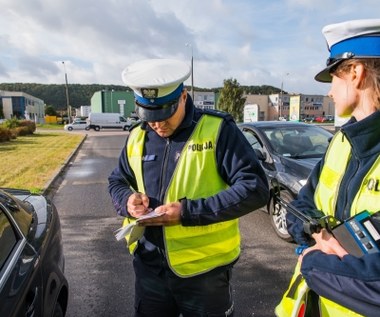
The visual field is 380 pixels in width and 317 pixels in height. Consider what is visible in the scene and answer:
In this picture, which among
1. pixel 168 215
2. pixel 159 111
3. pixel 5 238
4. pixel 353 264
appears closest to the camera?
pixel 353 264

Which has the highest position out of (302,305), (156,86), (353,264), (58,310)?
(156,86)

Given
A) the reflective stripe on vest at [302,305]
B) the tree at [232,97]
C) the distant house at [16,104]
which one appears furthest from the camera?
the distant house at [16,104]

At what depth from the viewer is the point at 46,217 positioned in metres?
2.99

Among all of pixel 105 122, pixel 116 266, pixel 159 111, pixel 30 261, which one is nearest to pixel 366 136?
pixel 159 111

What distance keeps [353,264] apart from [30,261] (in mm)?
1837

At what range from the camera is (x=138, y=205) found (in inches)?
75.2

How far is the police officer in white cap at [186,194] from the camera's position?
1.84m

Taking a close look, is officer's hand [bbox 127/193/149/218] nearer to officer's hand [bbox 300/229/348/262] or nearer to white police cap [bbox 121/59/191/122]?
white police cap [bbox 121/59/191/122]

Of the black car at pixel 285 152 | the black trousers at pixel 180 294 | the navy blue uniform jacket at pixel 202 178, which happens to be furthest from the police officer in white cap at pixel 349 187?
the black car at pixel 285 152

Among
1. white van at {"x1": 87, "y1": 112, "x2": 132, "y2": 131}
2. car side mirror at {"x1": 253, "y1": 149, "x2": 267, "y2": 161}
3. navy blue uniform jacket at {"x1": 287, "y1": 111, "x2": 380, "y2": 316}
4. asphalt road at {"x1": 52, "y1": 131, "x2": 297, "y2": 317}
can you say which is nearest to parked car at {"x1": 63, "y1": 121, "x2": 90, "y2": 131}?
white van at {"x1": 87, "y1": 112, "x2": 132, "y2": 131}

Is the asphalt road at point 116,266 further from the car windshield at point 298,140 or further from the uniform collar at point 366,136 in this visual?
the uniform collar at point 366,136

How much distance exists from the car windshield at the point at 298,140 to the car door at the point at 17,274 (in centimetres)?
410

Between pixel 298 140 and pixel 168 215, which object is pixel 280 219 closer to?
pixel 298 140

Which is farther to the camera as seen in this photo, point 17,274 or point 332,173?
point 17,274
